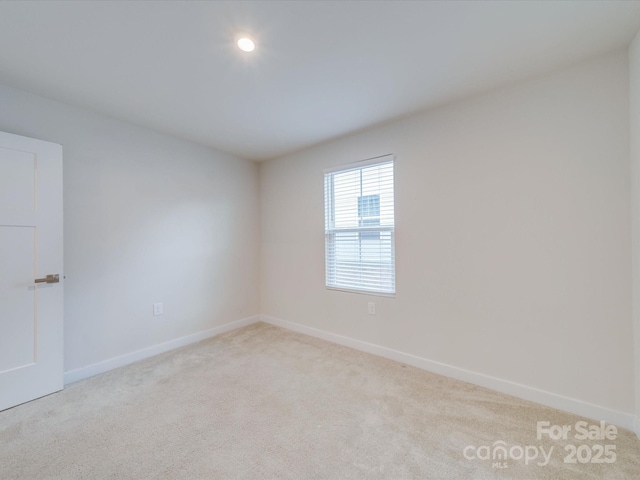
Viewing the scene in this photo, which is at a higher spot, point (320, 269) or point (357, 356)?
point (320, 269)

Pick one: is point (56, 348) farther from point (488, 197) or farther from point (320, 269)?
point (488, 197)

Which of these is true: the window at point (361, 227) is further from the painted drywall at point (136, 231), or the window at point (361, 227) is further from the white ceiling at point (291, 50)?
the painted drywall at point (136, 231)

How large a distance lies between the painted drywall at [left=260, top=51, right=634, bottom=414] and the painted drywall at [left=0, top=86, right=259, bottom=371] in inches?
70.9

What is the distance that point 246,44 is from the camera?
5.11 feet

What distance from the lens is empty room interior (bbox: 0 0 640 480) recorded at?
142 centimetres

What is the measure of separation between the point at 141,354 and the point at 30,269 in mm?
1197

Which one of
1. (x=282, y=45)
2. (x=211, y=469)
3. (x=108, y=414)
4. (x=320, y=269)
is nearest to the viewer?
(x=211, y=469)

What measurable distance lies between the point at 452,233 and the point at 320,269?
1.52m

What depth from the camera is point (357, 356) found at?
265 cm

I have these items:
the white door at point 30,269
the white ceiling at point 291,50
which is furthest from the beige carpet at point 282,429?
the white ceiling at point 291,50

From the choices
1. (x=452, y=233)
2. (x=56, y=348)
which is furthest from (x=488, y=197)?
(x=56, y=348)

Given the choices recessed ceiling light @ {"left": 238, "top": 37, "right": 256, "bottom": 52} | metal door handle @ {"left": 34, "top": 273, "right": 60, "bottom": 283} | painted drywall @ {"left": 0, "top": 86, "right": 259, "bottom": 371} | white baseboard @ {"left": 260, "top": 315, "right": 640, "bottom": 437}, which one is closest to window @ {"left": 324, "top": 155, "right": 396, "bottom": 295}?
white baseboard @ {"left": 260, "top": 315, "right": 640, "bottom": 437}

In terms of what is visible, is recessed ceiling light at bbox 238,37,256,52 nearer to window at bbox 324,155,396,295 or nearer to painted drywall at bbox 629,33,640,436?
window at bbox 324,155,396,295

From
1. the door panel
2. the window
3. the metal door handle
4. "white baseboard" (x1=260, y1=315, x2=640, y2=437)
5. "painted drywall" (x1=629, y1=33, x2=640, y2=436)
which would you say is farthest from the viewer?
the window
